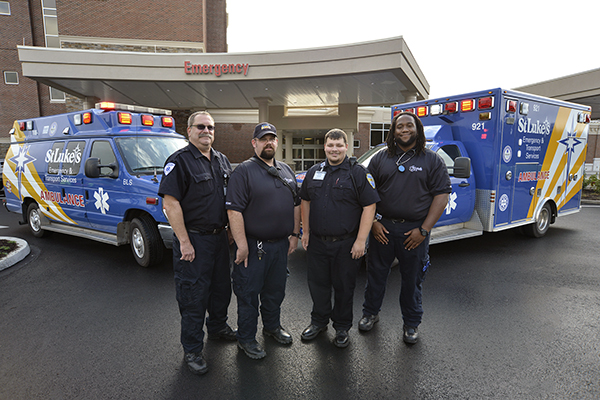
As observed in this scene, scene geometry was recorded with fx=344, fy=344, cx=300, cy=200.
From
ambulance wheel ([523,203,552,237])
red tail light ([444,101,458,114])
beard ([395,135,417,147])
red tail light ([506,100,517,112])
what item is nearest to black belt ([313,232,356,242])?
beard ([395,135,417,147])

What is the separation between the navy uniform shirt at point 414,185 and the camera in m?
3.16

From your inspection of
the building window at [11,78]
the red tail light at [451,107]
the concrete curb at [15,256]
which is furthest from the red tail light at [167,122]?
the building window at [11,78]

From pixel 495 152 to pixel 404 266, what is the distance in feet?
11.8

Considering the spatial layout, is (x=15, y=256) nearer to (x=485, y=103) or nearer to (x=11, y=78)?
(x=485, y=103)

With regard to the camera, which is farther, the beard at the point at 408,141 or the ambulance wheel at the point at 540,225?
the ambulance wheel at the point at 540,225

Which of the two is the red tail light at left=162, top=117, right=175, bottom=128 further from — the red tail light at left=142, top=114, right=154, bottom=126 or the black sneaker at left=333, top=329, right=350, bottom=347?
the black sneaker at left=333, top=329, right=350, bottom=347

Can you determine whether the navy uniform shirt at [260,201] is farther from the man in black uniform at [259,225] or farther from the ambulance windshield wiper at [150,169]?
the ambulance windshield wiper at [150,169]

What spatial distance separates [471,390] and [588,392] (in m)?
0.86

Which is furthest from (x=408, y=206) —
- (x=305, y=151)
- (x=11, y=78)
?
(x=11, y=78)

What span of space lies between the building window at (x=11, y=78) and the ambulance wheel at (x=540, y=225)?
3269cm

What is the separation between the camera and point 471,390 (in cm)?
258

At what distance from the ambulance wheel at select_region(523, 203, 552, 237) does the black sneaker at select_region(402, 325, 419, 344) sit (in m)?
5.23

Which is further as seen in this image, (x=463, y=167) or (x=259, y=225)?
(x=463, y=167)

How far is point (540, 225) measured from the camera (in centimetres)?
725
